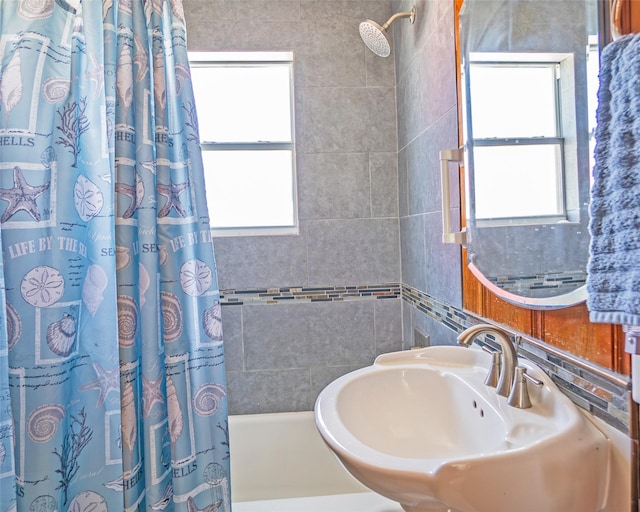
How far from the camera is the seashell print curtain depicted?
1.07m

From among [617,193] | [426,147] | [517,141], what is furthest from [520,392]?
[426,147]

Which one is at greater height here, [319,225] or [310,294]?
[319,225]

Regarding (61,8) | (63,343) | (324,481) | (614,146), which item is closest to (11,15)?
(61,8)

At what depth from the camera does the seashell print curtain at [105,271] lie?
1.07m

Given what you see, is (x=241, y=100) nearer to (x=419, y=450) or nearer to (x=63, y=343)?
(x=63, y=343)

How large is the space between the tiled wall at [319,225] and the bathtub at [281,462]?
10 centimetres

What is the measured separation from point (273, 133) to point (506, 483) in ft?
6.24

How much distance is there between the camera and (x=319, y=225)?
2.03m

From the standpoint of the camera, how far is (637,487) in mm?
627

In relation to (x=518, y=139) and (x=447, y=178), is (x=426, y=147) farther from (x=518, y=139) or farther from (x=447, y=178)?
(x=518, y=139)

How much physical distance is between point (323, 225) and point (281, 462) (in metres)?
1.15

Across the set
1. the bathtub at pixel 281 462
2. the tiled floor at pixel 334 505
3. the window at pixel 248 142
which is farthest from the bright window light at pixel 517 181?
the bathtub at pixel 281 462

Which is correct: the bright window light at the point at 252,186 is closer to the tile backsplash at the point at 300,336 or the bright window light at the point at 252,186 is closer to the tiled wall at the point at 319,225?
the tiled wall at the point at 319,225

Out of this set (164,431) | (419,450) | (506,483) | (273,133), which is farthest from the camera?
(273,133)
